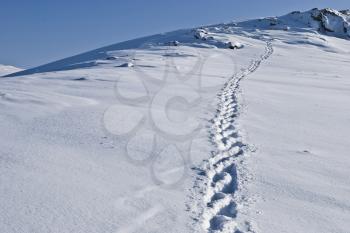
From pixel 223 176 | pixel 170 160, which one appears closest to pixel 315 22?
pixel 170 160

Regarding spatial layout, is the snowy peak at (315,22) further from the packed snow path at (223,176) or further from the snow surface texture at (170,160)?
the packed snow path at (223,176)

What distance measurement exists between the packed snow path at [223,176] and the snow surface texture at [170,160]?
0.01 metres

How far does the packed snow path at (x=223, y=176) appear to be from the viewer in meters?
3.75

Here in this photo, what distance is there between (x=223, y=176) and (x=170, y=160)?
81cm

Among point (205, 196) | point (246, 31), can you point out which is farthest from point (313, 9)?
point (205, 196)

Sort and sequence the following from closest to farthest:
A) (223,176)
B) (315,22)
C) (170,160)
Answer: (223,176) < (170,160) < (315,22)

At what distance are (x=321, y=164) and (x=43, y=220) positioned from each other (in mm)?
3483

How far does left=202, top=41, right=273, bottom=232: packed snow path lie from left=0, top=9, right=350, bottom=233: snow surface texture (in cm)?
1

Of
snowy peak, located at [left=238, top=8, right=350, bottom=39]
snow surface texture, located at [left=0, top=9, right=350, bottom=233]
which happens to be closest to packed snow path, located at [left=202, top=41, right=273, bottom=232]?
snow surface texture, located at [left=0, top=9, right=350, bottom=233]

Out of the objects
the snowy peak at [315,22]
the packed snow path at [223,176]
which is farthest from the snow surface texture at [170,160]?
the snowy peak at [315,22]

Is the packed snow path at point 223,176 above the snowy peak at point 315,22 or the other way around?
the other way around

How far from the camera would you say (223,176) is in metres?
4.89

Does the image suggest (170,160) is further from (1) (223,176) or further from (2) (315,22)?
(2) (315,22)

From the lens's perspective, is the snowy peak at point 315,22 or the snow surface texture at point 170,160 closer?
the snow surface texture at point 170,160
